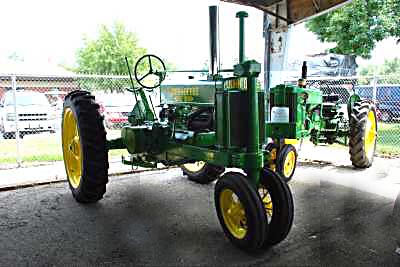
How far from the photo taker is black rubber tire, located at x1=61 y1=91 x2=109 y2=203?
3.76 m

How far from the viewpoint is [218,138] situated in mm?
3160

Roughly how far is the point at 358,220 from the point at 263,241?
4.52 ft

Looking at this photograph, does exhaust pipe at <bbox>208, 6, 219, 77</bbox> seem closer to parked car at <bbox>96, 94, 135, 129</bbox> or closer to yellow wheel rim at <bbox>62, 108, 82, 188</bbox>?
yellow wheel rim at <bbox>62, 108, 82, 188</bbox>

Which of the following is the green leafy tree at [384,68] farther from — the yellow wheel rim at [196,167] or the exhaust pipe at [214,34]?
the exhaust pipe at [214,34]

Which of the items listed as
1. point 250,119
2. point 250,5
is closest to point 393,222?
point 250,119

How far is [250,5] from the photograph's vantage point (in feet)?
23.3

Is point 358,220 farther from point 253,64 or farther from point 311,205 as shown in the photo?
point 253,64

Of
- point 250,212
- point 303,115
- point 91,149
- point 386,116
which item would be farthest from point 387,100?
point 250,212

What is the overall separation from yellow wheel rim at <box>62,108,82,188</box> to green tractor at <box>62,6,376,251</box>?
1 cm

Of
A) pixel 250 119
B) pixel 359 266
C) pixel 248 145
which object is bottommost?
pixel 359 266

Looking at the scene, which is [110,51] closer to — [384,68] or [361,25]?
[361,25]

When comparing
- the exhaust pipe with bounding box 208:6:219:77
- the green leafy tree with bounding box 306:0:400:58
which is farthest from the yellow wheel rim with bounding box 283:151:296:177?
the green leafy tree with bounding box 306:0:400:58

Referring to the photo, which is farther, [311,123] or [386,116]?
[386,116]

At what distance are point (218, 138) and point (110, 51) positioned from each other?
26.1m
